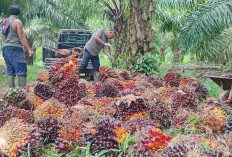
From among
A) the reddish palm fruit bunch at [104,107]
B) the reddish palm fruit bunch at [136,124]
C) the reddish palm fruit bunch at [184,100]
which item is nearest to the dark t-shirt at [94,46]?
the reddish palm fruit bunch at [104,107]

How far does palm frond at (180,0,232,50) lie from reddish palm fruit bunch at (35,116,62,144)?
6061mm

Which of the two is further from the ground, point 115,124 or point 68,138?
point 115,124

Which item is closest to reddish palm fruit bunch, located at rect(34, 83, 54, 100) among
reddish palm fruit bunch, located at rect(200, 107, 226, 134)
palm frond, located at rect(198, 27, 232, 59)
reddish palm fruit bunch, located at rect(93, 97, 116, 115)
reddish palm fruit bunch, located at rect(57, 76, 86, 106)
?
reddish palm fruit bunch, located at rect(57, 76, 86, 106)

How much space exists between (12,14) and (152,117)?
144 inches

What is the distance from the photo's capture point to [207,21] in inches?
284

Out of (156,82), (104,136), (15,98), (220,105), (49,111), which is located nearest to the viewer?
(104,136)

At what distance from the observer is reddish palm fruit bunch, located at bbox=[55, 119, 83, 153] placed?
1639 millimetres

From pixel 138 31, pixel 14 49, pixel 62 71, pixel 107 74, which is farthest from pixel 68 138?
pixel 138 31

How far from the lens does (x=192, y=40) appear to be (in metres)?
7.30

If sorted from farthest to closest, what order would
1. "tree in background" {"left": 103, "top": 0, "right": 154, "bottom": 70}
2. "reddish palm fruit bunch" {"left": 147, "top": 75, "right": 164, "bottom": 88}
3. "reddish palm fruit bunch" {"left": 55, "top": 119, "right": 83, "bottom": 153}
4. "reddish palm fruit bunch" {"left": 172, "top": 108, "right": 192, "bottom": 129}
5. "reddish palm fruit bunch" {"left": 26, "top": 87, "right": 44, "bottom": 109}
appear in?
"tree in background" {"left": 103, "top": 0, "right": 154, "bottom": 70}
"reddish palm fruit bunch" {"left": 147, "top": 75, "right": 164, "bottom": 88}
"reddish palm fruit bunch" {"left": 26, "top": 87, "right": 44, "bottom": 109}
"reddish palm fruit bunch" {"left": 172, "top": 108, "right": 192, "bottom": 129}
"reddish palm fruit bunch" {"left": 55, "top": 119, "right": 83, "bottom": 153}

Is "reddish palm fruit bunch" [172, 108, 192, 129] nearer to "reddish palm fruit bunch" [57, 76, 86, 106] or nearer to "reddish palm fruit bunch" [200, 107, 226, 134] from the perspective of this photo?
"reddish palm fruit bunch" [200, 107, 226, 134]

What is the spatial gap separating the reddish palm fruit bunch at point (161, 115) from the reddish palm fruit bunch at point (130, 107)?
0.05m

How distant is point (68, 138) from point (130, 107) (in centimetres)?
53

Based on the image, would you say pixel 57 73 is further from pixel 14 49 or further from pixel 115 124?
pixel 14 49
